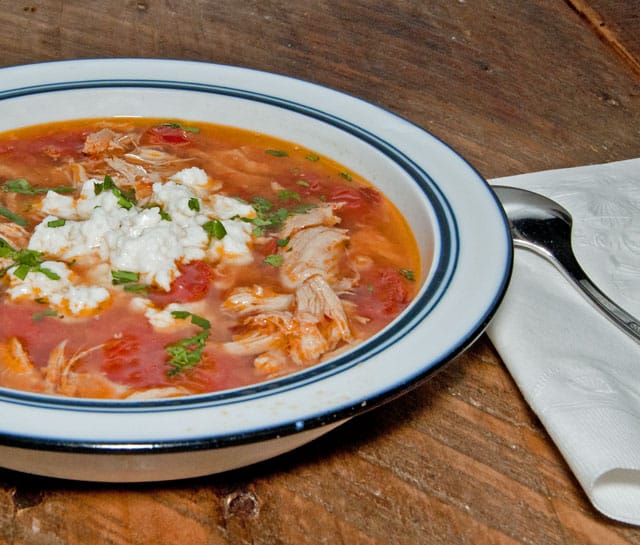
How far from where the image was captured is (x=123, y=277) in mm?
2406

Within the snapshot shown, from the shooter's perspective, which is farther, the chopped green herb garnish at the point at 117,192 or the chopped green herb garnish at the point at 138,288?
the chopped green herb garnish at the point at 117,192

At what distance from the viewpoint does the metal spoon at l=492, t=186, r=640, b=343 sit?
2.65 metres

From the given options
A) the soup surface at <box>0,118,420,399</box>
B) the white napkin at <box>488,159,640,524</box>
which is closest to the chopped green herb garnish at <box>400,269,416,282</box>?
the soup surface at <box>0,118,420,399</box>

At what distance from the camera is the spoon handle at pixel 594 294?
2.60 meters

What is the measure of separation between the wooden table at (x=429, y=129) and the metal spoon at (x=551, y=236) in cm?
35

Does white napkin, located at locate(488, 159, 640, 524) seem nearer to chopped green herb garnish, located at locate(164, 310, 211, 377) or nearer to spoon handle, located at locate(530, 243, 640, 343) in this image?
spoon handle, located at locate(530, 243, 640, 343)

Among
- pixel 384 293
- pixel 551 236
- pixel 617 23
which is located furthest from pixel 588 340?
pixel 617 23

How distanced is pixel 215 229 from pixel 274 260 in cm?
18

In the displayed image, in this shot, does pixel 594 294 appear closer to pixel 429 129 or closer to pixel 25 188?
pixel 429 129

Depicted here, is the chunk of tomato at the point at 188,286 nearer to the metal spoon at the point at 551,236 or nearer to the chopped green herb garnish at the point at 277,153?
the chopped green herb garnish at the point at 277,153

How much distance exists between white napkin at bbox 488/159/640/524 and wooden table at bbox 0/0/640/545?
0.08 meters

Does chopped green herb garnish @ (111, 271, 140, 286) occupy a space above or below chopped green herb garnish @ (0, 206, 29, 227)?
above

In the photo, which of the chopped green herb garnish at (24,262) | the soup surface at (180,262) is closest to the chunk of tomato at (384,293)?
the soup surface at (180,262)

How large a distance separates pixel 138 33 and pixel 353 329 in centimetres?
232
